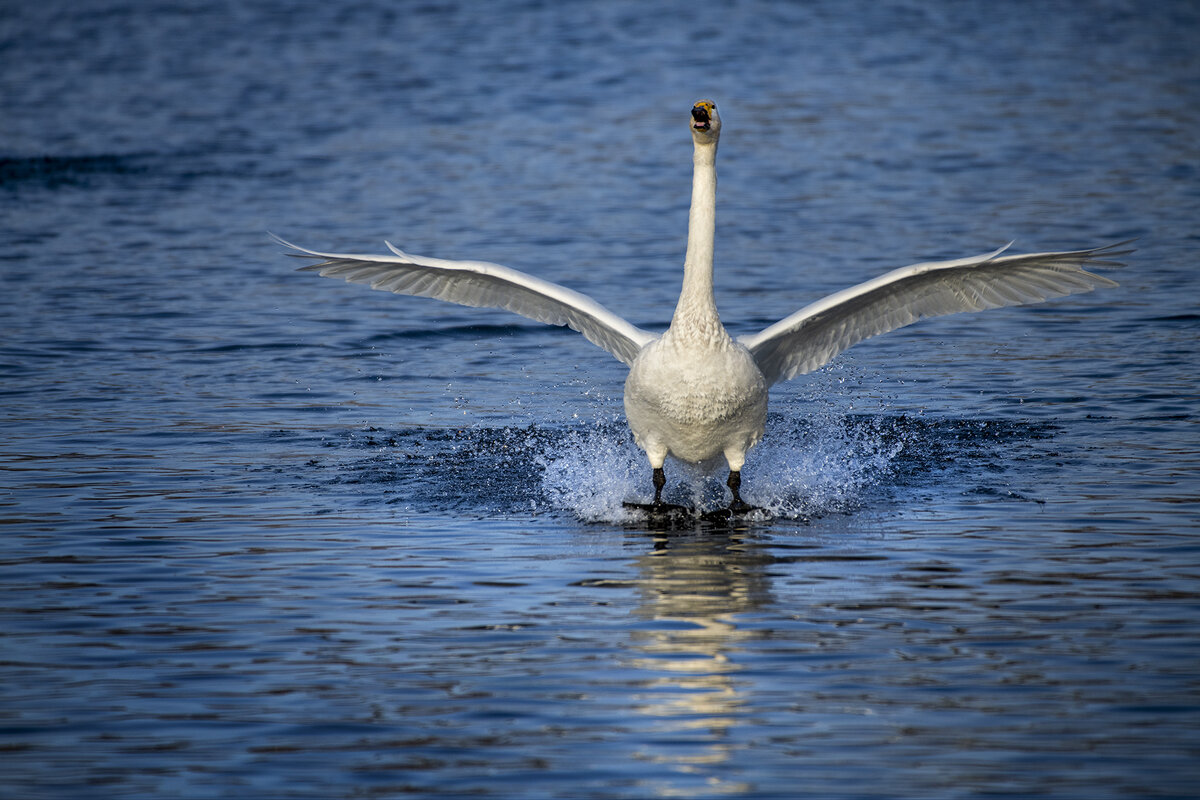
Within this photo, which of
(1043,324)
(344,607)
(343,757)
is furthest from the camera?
(1043,324)

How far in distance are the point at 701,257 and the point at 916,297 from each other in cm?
185

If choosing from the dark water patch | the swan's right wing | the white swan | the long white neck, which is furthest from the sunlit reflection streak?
the dark water patch

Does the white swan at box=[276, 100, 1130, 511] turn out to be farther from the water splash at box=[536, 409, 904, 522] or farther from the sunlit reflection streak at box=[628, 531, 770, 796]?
the sunlit reflection streak at box=[628, 531, 770, 796]

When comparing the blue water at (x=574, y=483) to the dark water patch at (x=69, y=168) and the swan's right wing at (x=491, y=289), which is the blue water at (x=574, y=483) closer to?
the dark water patch at (x=69, y=168)

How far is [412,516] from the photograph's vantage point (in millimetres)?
10195

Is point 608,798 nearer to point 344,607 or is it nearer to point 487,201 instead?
point 344,607

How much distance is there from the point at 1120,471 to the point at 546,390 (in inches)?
205

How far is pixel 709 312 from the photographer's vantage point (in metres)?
9.63

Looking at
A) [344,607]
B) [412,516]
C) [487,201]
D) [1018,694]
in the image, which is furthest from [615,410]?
[487,201]

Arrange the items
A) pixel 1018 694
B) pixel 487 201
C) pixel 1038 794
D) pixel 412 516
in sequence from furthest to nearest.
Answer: pixel 487 201 → pixel 412 516 → pixel 1018 694 → pixel 1038 794

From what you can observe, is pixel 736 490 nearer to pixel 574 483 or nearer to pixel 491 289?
pixel 574 483

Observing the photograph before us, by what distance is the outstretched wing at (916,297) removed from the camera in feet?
33.1

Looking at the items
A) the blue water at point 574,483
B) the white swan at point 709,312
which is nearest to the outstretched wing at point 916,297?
the white swan at point 709,312

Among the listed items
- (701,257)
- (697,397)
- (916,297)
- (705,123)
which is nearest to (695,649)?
(697,397)
